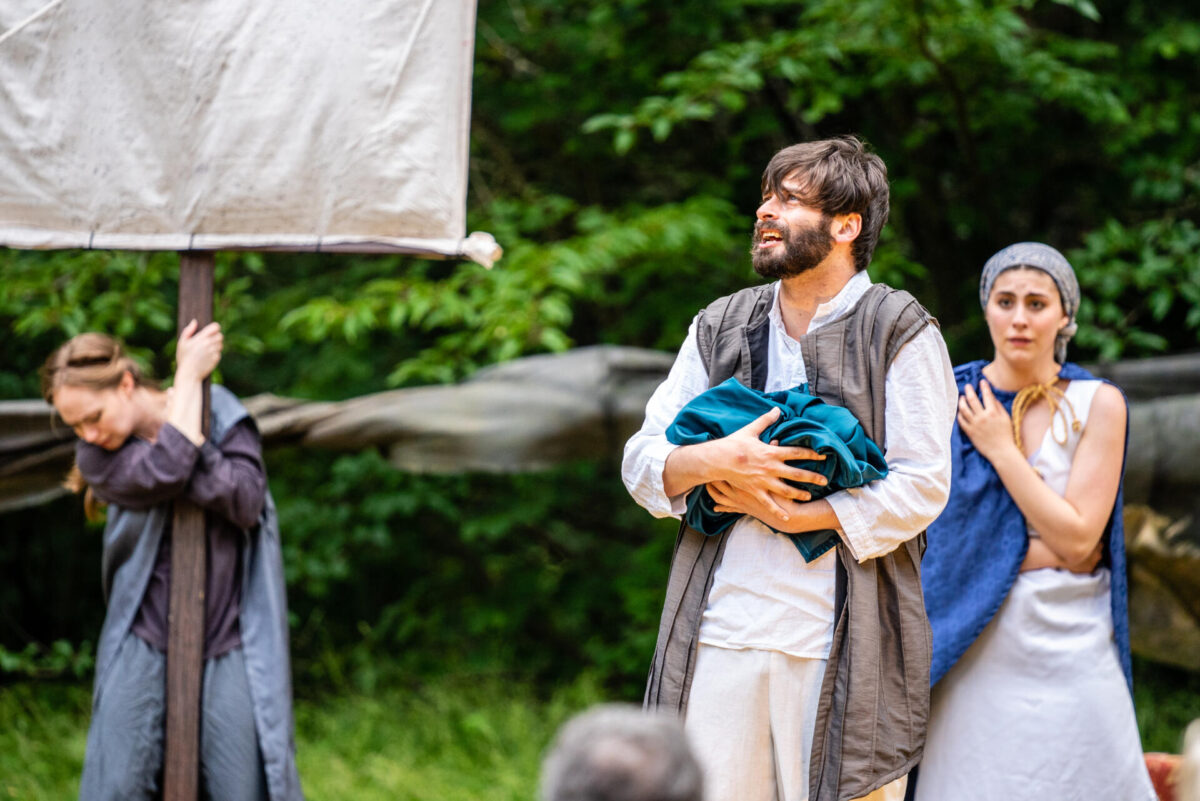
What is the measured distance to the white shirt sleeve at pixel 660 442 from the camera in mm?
2021

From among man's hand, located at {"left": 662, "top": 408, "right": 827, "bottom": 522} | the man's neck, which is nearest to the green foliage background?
the man's neck

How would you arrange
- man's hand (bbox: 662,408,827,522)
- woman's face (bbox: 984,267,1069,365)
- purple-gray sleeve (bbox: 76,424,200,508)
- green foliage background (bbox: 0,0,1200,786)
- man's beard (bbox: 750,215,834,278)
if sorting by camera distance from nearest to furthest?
man's hand (bbox: 662,408,827,522), man's beard (bbox: 750,215,834,278), woman's face (bbox: 984,267,1069,365), purple-gray sleeve (bbox: 76,424,200,508), green foliage background (bbox: 0,0,1200,786)

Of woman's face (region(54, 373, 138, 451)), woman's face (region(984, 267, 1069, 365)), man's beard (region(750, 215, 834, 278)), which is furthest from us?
woman's face (region(54, 373, 138, 451))

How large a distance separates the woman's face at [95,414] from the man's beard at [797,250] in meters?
1.72

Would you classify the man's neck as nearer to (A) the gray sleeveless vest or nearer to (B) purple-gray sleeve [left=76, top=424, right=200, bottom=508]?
(A) the gray sleeveless vest

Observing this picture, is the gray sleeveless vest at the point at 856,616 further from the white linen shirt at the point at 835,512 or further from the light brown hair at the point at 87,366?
the light brown hair at the point at 87,366

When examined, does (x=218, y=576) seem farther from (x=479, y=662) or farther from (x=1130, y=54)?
(x=1130, y=54)

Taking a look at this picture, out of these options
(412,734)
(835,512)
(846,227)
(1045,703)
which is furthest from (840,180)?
(412,734)

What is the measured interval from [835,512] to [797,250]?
452mm

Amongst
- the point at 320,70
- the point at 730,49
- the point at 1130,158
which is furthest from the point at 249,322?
the point at 1130,158

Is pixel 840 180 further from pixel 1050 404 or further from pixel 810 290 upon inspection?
pixel 1050 404

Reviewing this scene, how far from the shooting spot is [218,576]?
291cm

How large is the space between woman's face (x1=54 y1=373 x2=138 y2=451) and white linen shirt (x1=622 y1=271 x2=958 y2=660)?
58.5 inches

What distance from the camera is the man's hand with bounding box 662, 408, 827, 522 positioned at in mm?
1867
